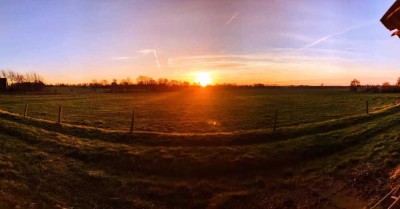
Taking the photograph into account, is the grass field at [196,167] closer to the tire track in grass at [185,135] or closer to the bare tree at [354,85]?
the tire track in grass at [185,135]

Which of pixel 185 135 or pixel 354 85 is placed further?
pixel 354 85

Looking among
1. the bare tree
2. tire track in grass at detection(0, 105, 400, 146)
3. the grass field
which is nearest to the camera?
the grass field

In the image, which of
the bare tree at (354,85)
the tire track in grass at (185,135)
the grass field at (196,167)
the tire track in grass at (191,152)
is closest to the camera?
the grass field at (196,167)

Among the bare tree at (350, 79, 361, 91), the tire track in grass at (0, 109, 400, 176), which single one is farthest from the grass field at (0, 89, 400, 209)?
the bare tree at (350, 79, 361, 91)

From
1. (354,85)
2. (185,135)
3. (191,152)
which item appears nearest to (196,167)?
(191,152)

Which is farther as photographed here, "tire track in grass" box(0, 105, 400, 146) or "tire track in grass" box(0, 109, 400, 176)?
"tire track in grass" box(0, 105, 400, 146)

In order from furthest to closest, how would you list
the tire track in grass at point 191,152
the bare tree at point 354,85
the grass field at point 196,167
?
1. the bare tree at point 354,85
2. the tire track in grass at point 191,152
3. the grass field at point 196,167

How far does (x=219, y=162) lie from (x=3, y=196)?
1340 cm

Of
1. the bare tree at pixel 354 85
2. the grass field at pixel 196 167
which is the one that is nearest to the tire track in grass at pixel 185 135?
the grass field at pixel 196 167

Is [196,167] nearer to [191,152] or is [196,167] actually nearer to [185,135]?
[191,152]

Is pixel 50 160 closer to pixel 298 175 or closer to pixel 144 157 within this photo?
pixel 144 157

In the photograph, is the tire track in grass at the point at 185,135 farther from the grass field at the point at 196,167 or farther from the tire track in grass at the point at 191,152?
the tire track in grass at the point at 191,152

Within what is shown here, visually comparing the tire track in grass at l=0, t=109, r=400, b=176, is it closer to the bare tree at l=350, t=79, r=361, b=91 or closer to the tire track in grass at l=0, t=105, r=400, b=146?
the tire track in grass at l=0, t=105, r=400, b=146

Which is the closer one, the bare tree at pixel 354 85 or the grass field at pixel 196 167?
the grass field at pixel 196 167
